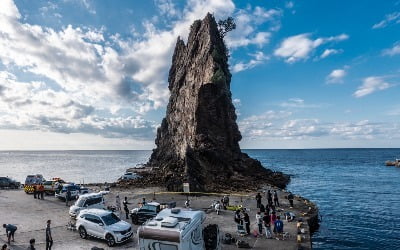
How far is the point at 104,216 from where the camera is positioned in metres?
23.2

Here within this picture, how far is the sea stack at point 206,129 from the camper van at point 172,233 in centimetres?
2457

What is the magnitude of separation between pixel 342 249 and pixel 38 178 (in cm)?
4292

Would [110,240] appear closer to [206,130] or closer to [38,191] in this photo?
[38,191]

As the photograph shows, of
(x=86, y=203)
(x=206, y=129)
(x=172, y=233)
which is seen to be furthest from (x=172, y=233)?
(x=206, y=129)

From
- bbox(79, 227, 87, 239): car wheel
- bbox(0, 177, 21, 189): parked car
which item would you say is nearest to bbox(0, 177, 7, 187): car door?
bbox(0, 177, 21, 189): parked car

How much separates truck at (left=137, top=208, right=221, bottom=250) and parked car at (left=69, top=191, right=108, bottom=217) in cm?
1331

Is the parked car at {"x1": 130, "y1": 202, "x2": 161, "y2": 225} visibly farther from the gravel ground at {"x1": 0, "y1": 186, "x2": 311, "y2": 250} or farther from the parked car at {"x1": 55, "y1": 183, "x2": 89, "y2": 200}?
the parked car at {"x1": 55, "y1": 183, "x2": 89, "y2": 200}

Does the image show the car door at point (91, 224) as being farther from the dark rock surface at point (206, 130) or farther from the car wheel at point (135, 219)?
the dark rock surface at point (206, 130)

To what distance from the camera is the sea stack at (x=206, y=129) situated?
2015 inches

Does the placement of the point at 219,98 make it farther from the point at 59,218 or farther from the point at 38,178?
the point at 59,218

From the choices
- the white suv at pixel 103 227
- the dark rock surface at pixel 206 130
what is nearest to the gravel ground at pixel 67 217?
the white suv at pixel 103 227

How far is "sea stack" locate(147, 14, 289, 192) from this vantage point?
5118cm

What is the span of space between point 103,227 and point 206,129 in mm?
46999

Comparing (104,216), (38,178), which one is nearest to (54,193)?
(38,178)
